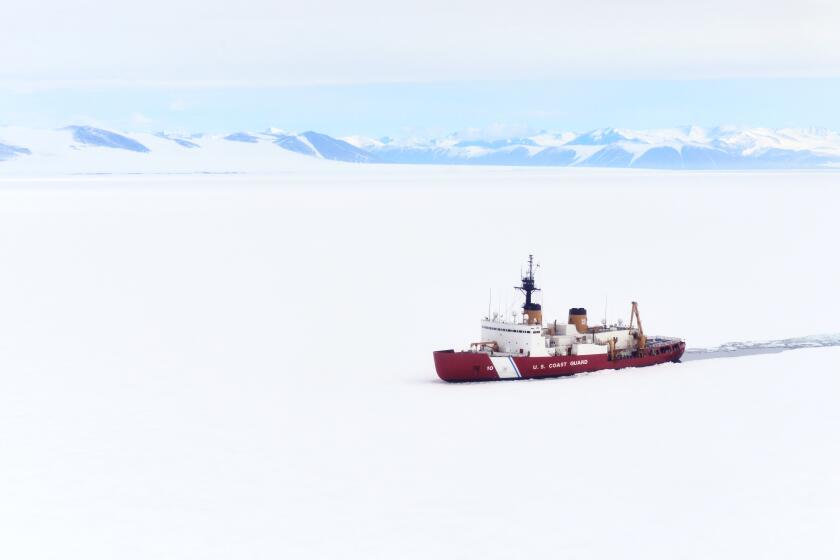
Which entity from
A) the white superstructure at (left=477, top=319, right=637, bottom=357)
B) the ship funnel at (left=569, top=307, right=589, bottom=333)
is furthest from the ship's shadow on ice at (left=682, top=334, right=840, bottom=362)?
the ship funnel at (left=569, top=307, right=589, bottom=333)

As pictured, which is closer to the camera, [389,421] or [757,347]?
[389,421]

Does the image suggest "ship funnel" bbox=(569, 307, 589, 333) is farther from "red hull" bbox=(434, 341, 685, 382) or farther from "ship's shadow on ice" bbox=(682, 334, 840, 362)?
"ship's shadow on ice" bbox=(682, 334, 840, 362)

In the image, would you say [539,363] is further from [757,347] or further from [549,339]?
[757,347]

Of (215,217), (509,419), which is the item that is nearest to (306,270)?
(509,419)

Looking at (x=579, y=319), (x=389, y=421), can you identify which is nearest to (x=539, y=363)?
(x=579, y=319)

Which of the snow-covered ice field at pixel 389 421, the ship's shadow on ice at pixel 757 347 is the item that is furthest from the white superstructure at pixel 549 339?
the ship's shadow on ice at pixel 757 347

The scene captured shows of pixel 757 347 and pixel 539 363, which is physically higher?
pixel 757 347
